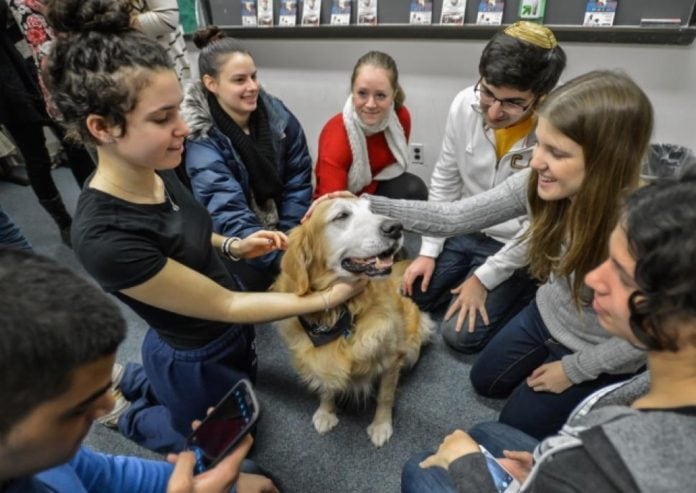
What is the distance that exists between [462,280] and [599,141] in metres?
1.22

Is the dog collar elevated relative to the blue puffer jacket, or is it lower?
lower

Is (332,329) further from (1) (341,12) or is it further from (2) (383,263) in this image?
(1) (341,12)

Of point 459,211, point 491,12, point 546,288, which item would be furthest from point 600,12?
point 546,288

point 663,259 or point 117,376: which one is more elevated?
point 663,259

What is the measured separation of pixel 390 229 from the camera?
4.94 feet

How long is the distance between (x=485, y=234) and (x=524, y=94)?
30.4 inches

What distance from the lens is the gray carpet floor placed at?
162 centimetres

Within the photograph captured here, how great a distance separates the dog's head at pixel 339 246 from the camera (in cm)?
150

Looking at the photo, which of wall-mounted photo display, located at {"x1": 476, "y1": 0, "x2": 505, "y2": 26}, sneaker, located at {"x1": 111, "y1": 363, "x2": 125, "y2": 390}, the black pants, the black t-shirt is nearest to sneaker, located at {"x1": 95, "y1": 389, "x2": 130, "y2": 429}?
sneaker, located at {"x1": 111, "y1": 363, "x2": 125, "y2": 390}

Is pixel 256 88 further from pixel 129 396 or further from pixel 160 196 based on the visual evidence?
pixel 129 396

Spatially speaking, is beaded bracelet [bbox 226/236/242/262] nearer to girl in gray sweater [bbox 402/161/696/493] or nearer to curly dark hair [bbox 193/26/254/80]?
curly dark hair [bbox 193/26/254/80]

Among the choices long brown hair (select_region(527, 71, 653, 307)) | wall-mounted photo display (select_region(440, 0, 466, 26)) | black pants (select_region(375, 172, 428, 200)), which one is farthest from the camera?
black pants (select_region(375, 172, 428, 200))

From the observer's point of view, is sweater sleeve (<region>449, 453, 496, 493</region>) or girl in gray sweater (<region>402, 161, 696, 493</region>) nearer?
girl in gray sweater (<region>402, 161, 696, 493</region>)

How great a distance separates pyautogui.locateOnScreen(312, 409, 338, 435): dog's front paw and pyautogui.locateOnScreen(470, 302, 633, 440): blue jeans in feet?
2.04
